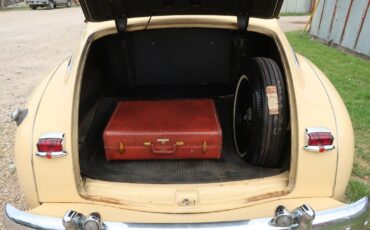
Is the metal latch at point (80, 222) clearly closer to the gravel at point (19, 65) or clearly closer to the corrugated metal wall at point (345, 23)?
the gravel at point (19, 65)

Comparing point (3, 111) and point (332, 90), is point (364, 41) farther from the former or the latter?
point (3, 111)

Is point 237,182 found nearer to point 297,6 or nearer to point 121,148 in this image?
point 121,148

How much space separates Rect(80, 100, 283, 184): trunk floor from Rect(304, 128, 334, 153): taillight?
31cm

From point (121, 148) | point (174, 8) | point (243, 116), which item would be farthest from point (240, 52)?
point (121, 148)

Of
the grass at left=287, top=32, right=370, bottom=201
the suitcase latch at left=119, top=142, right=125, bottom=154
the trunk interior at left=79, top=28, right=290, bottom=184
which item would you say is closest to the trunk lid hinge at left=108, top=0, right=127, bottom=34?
the trunk interior at left=79, top=28, right=290, bottom=184

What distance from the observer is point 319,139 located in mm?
1882

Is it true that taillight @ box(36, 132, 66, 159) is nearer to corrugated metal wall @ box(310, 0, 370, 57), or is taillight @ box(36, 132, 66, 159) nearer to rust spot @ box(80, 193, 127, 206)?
rust spot @ box(80, 193, 127, 206)

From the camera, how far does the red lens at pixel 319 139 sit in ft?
6.18

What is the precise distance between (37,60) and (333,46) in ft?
22.0

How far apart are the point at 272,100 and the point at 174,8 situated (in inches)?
35.0

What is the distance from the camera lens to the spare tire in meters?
2.09

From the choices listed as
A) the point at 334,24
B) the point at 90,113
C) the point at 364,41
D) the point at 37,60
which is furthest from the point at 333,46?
the point at 90,113

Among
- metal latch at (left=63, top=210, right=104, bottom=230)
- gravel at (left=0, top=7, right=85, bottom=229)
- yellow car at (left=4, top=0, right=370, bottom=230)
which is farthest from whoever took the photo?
gravel at (left=0, top=7, right=85, bottom=229)

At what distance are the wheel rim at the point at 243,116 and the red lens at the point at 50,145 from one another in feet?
3.68
